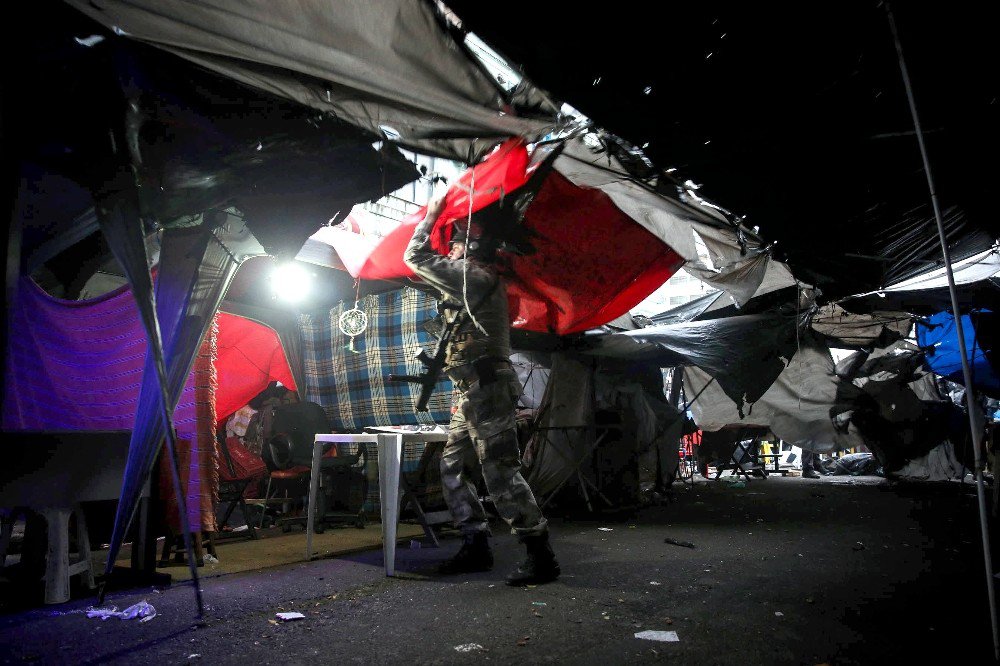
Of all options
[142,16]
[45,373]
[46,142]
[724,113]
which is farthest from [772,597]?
[45,373]

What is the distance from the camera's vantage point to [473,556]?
3705 mm

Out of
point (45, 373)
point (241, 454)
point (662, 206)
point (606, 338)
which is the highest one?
point (662, 206)

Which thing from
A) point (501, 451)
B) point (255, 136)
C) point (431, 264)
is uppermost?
point (255, 136)

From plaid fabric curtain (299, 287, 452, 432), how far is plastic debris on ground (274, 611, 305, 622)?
12.8ft

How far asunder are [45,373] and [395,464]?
7.88 feet

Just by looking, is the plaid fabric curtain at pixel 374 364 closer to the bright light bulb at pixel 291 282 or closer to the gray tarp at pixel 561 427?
the bright light bulb at pixel 291 282

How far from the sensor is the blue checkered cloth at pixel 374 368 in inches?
264

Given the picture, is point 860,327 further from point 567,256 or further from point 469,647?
point 469,647

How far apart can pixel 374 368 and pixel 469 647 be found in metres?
5.14

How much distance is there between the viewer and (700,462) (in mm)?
11977

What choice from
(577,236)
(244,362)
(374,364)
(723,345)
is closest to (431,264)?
(577,236)

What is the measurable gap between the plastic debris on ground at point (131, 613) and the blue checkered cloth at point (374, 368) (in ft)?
12.1

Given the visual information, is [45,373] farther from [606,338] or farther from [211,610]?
[606,338]

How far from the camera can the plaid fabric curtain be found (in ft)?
22.4
